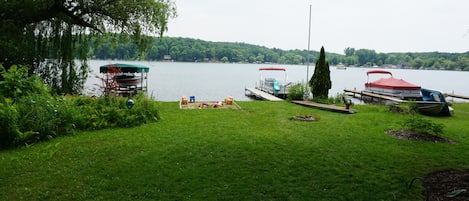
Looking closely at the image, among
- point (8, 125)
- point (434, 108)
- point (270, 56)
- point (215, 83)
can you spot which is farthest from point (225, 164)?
point (270, 56)

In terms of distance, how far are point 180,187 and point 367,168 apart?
3169 mm

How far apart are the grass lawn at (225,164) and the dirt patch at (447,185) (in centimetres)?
A: 19

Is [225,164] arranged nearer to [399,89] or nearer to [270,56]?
[399,89]

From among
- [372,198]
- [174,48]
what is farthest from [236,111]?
[174,48]

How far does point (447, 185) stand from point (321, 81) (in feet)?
41.2

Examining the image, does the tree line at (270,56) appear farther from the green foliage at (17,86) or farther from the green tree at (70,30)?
the green foliage at (17,86)

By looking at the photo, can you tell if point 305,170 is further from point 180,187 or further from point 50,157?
point 50,157

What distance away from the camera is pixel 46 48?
14.7 meters

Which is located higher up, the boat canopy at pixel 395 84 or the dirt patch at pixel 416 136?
Answer: the boat canopy at pixel 395 84

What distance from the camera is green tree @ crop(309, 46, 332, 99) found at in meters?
16.8

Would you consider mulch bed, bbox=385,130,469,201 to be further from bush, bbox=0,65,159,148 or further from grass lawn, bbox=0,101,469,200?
bush, bbox=0,65,159,148

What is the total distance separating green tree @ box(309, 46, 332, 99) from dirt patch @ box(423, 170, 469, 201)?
11.6 metres

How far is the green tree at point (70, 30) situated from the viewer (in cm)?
1295

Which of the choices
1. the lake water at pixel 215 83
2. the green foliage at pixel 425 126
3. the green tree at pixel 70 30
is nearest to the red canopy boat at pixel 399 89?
the lake water at pixel 215 83
